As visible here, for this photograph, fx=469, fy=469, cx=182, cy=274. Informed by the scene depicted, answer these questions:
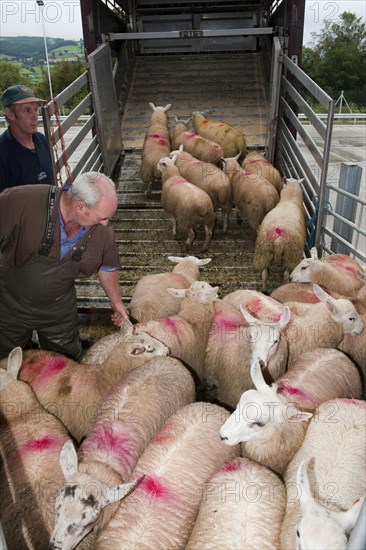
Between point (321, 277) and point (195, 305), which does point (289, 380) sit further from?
point (321, 277)

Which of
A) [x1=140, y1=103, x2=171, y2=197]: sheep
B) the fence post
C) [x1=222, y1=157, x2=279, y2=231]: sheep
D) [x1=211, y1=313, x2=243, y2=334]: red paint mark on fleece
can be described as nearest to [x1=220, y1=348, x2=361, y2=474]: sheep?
[x1=211, y1=313, x2=243, y2=334]: red paint mark on fleece

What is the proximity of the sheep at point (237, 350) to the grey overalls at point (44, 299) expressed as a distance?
1.11 metres

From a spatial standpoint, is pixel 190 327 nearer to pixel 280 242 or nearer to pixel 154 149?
pixel 280 242

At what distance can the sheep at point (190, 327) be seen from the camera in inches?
139

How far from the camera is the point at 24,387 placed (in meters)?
2.94

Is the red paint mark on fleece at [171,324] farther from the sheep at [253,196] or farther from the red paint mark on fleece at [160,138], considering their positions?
the red paint mark on fleece at [160,138]

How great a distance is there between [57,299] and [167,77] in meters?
7.14

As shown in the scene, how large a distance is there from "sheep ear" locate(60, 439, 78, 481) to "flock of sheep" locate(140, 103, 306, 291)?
3062 mm

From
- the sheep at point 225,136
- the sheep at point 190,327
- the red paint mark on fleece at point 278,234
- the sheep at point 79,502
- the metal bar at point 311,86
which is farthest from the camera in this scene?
the sheep at point 225,136

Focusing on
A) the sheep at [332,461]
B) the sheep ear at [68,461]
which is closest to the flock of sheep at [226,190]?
the sheep at [332,461]

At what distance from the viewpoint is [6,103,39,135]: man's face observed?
12.6 ft

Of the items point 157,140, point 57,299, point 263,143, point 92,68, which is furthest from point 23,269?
point 263,143

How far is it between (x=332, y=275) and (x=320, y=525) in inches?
114

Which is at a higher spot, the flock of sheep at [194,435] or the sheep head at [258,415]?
the sheep head at [258,415]
